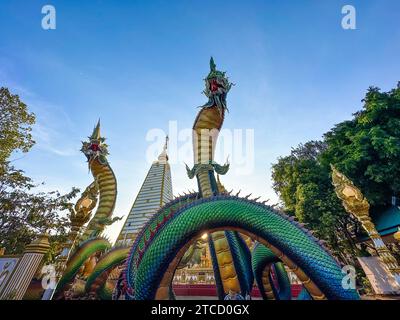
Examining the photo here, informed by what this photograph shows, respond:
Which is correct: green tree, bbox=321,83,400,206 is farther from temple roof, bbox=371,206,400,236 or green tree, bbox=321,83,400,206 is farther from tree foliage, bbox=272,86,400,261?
temple roof, bbox=371,206,400,236

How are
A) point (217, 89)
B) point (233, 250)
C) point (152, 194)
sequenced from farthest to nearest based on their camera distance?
1. point (152, 194)
2. point (217, 89)
3. point (233, 250)

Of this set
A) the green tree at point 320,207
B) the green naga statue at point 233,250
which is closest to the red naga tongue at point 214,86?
the green naga statue at point 233,250

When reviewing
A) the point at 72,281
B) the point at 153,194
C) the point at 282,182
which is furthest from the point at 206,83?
the point at 153,194

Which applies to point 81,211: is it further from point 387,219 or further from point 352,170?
point 387,219

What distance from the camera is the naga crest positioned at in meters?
7.29

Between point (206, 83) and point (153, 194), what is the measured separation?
4059 cm

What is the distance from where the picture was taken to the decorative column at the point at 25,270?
4.70 m

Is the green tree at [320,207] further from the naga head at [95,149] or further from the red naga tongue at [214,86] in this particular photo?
the naga head at [95,149]

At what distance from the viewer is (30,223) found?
15.8m

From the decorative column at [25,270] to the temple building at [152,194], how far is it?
35012 mm

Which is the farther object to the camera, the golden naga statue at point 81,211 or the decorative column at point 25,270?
the golden naga statue at point 81,211

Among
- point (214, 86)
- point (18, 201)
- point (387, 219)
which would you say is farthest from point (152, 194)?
point (214, 86)

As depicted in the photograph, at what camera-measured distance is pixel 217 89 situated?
737 cm

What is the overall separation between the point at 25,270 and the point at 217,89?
6898 millimetres
